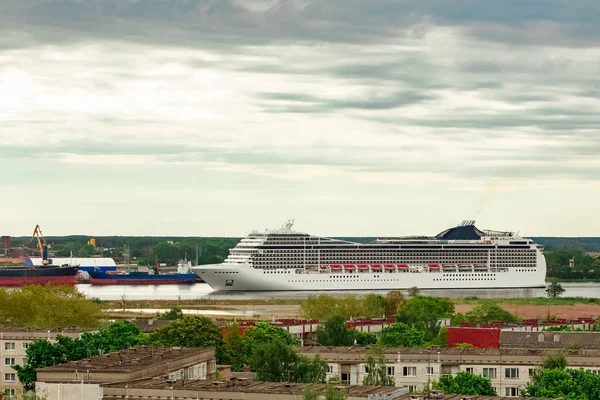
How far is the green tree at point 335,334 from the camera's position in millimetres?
83125

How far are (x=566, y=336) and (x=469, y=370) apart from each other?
52.4ft

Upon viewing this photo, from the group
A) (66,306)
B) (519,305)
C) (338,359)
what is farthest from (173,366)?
(519,305)

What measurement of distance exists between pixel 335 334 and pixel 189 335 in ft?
29.9

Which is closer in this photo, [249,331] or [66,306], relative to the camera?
[249,331]

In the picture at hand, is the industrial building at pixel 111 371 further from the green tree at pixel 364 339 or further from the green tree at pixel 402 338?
the green tree at pixel 364 339

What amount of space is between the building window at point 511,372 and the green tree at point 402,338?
15.7 metres

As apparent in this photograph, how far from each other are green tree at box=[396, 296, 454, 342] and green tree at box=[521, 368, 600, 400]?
31616 mm

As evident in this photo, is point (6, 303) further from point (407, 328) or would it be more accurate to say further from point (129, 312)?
point (129, 312)

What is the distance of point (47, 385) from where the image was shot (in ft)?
Result: 166

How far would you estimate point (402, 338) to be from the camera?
8125 cm

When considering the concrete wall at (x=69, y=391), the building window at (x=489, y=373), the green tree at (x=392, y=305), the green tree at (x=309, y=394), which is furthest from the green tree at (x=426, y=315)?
the green tree at (x=309, y=394)

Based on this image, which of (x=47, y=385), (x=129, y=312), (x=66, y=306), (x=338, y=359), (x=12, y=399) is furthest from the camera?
(x=129, y=312)

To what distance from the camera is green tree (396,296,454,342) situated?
92.9 meters

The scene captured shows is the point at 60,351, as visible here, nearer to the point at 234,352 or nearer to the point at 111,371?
the point at 234,352
